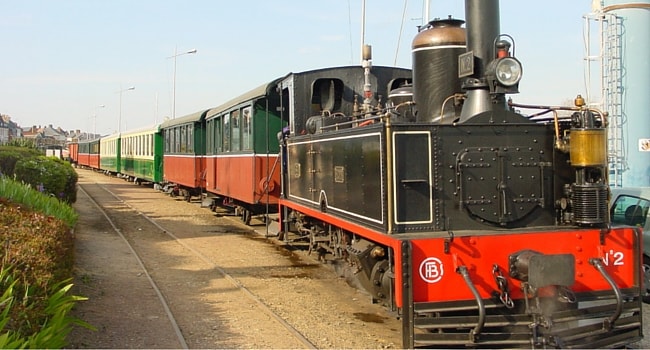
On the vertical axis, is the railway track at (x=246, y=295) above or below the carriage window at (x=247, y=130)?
below

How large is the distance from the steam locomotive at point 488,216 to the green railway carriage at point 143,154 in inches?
818

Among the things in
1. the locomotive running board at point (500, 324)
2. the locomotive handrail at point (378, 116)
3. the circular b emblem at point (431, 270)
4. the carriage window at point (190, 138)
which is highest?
the carriage window at point (190, 138)

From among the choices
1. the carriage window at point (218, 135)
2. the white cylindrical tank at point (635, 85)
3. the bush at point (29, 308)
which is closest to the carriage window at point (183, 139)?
the carriage window at point (218, 135)

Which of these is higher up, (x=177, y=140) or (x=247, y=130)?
(x=177, y=140)

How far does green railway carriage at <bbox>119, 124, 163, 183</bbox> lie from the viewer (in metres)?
25.5

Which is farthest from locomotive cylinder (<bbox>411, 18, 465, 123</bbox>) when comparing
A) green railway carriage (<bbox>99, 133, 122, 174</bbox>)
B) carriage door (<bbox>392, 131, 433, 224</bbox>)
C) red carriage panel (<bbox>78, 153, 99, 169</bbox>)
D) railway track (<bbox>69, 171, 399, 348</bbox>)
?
red carriage panel (<bbox>78, 153, 99, 169</bbox>)

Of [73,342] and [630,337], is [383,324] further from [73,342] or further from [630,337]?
[73,342]

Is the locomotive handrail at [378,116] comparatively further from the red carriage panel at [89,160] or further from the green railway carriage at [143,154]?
the red carriage panel at [89,160]

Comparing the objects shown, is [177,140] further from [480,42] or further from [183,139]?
[480,42]

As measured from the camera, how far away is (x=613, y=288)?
15.6 feet

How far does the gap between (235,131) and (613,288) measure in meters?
9.77

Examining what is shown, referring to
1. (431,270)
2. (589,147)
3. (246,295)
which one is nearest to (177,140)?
(246,295)

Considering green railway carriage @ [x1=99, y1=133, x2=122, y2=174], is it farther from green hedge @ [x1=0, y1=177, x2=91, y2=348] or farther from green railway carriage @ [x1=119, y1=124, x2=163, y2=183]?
green hedge @ [x1=0, y1=177, x2=91, y2=348]

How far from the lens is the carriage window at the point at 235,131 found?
12986 mm
